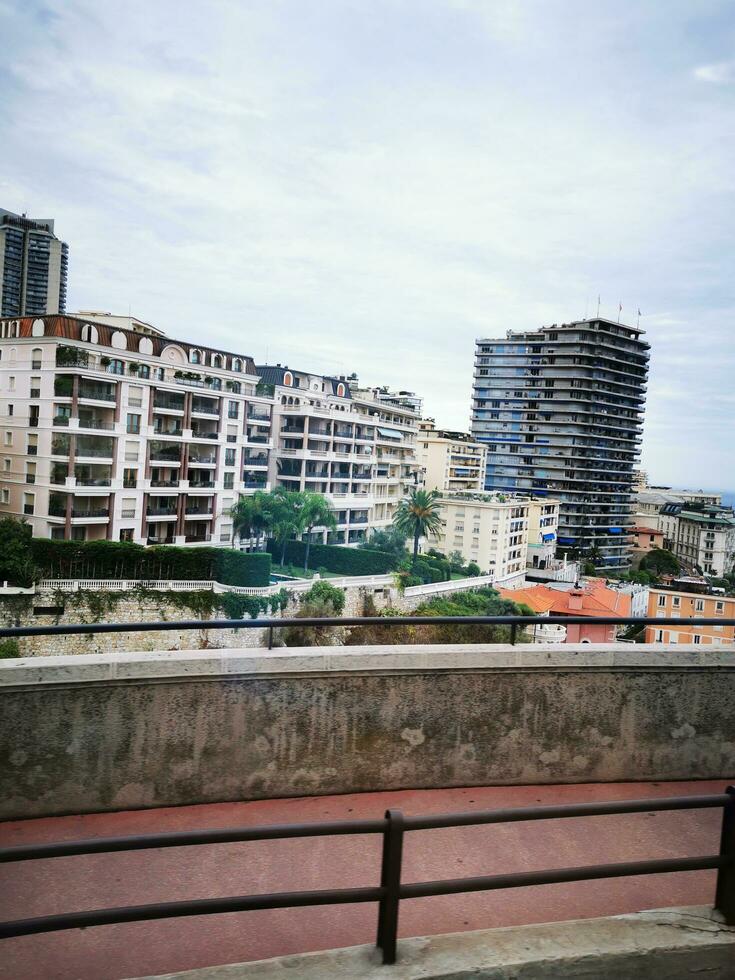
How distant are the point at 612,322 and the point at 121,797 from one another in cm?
7361

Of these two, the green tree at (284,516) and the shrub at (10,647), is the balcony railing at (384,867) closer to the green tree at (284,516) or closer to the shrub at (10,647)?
the shrub at (10,647)

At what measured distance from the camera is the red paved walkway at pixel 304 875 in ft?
5.54

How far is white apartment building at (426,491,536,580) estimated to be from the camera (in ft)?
128

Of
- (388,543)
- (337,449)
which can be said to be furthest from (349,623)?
(337,449)

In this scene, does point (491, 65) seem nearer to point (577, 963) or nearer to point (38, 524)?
point (38, 524)

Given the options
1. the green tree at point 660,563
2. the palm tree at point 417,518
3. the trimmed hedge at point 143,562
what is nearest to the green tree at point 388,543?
the palm tree at point 417,518

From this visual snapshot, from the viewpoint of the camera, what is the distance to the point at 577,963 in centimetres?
143

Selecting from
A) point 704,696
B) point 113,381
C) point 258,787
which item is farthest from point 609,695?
point 113,381

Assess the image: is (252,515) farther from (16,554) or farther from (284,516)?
(16,554)

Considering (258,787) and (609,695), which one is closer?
(258,787)

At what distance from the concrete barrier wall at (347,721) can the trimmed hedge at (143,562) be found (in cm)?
1522

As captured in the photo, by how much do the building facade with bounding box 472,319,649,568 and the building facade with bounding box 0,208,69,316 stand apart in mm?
55288

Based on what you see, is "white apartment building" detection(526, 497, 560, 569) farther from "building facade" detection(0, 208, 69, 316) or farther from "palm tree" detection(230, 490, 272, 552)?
"building facade" detection(0, 208, 69, 316)

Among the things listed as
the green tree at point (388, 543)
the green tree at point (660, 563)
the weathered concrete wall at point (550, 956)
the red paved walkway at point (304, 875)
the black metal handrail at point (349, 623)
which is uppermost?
the black metal handrail at point (349, 623)
